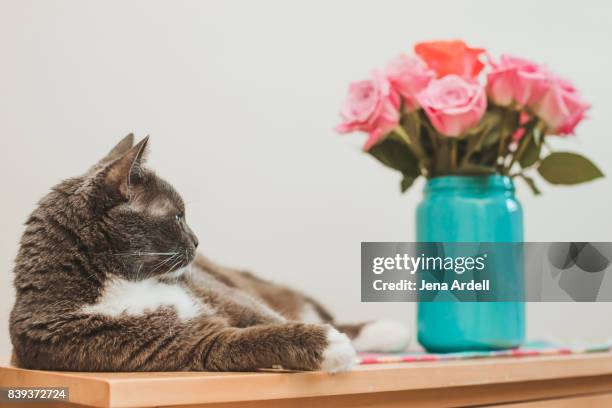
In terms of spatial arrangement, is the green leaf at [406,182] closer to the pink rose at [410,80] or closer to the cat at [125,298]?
the pink rose at [410,80]

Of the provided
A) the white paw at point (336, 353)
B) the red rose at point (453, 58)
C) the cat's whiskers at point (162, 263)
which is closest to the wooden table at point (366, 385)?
Answer: the white paw at point (336, 353)

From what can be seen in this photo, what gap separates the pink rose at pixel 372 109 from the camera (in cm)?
121

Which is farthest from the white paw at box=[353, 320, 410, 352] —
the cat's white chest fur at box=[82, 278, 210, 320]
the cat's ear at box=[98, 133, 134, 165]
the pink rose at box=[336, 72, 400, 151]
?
the cat's ear at box=[98, 133, 134, 165]

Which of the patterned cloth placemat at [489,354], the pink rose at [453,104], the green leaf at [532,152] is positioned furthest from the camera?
the green leaf at [532,152]

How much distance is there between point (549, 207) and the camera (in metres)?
1.94

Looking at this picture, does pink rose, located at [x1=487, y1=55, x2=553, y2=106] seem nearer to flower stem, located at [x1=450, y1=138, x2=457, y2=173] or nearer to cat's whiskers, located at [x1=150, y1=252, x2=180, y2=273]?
flower stem, located at [x1=450, y1=138, x2=457, y2=173]

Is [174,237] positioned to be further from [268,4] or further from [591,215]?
[591,215]

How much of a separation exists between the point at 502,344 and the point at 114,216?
0.75 meters

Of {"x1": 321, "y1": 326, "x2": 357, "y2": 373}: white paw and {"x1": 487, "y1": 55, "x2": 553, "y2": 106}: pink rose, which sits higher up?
{"x1": 487, "y1": 55, "x2": 553, "y2": 106}: pink rose

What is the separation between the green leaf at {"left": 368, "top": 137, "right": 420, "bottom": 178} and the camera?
1.30 m

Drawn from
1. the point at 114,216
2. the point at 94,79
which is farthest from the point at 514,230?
the point at 94,79

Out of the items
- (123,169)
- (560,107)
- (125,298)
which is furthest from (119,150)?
(560,107)

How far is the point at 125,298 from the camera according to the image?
859 millimetres

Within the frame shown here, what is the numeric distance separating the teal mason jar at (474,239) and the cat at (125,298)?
0.44m
